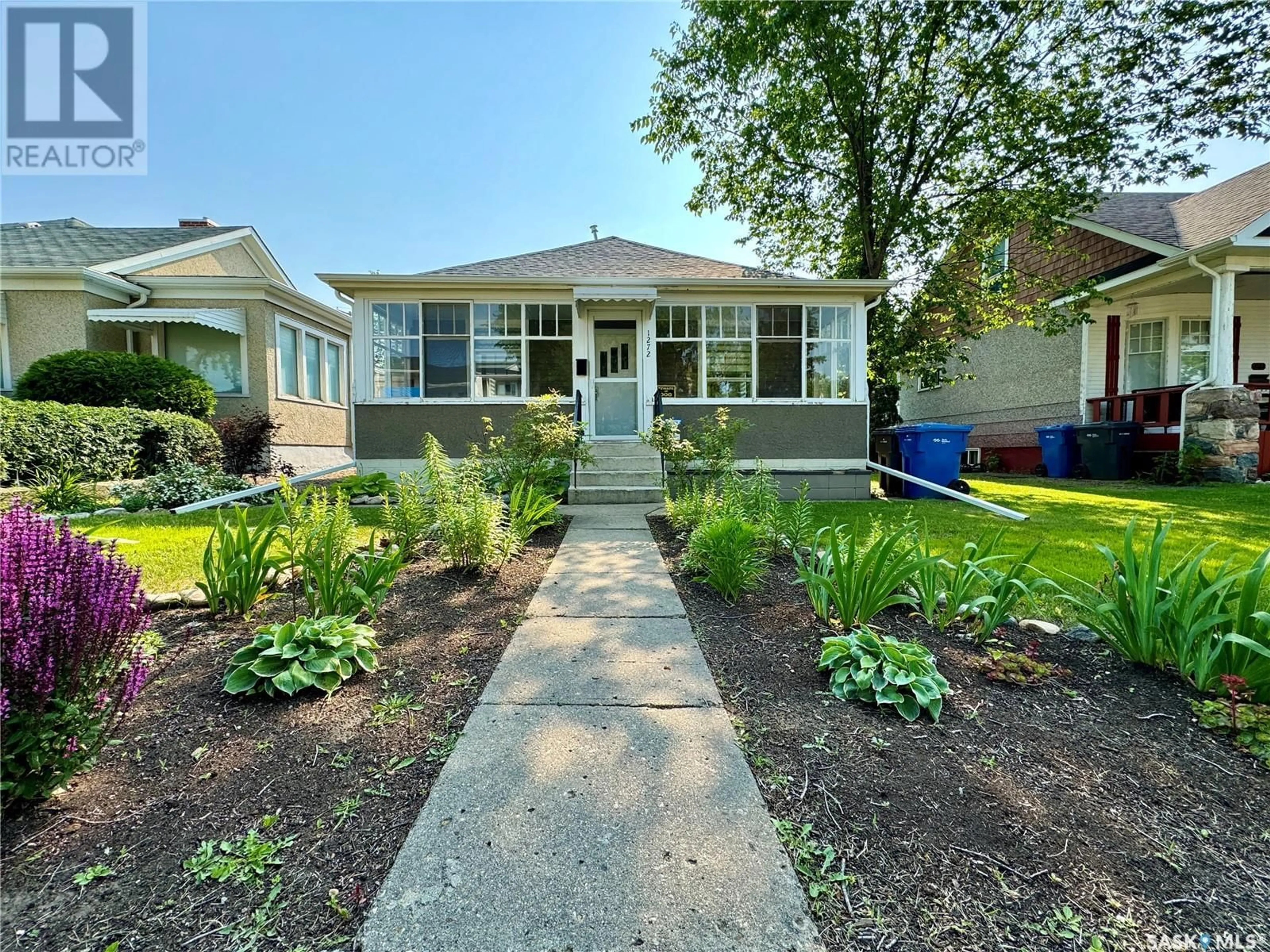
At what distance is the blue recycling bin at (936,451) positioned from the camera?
837 centimetres

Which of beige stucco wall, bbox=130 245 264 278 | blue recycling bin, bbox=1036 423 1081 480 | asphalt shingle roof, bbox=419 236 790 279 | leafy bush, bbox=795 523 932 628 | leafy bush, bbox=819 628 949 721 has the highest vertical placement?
beige stucco wall, bbox=130 245 264 278

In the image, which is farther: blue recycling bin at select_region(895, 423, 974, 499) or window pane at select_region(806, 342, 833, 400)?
window pane at select_region(806, 342, 833, 400)

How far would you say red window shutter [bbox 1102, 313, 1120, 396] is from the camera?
1223cm

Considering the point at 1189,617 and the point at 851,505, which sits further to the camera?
the point at 851,505

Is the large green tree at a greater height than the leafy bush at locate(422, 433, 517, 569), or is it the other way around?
the large green tree

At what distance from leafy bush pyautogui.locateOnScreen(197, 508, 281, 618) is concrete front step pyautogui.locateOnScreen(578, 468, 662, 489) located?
5.45 metres

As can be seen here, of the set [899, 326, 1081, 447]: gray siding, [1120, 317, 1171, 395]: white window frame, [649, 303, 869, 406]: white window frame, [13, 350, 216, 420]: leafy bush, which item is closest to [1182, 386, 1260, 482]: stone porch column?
[1120, 317, 1171, 395]: white window frame

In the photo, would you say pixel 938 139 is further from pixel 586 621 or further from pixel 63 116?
pixel 63 116

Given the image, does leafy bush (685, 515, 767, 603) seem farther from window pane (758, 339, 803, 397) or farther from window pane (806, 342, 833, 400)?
window pane (806, 342, 833, 400)

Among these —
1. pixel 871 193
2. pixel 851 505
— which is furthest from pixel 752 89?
pixel 851 505

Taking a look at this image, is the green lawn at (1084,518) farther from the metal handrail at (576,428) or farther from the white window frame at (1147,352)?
the white window frame at (1147,352)

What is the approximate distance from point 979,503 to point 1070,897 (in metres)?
6.45

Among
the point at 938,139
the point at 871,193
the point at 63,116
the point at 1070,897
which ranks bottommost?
the point at 1070,897

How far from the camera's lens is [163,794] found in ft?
5.23
